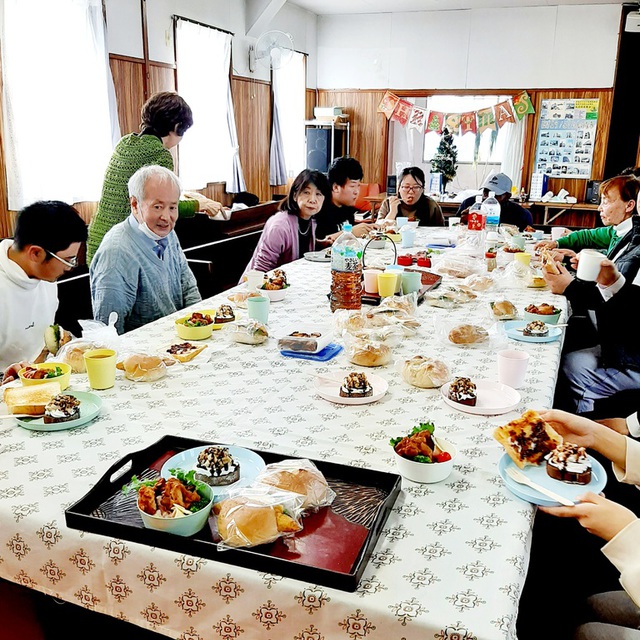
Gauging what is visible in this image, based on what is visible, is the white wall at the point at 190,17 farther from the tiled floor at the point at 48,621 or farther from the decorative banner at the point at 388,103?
the tiled floor at the point at 48,621

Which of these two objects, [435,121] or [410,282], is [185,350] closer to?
[410,282]

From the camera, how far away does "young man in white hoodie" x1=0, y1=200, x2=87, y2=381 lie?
6.56ft

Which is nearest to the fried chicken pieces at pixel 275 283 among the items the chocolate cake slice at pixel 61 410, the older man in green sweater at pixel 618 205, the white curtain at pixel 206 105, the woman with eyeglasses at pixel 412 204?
the chocolate cake slice at pixel 61 410

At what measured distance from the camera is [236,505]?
3.26 ft

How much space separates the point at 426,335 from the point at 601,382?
90 cm

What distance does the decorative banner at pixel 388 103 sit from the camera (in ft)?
27.2

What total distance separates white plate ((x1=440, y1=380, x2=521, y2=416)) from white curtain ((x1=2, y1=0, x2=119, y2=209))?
3697mm

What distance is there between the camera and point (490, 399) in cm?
157

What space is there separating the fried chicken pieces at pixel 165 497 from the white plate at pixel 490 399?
74 centimetres

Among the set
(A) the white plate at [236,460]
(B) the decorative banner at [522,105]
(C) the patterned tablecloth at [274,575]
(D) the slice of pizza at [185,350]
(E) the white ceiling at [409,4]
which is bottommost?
(C) the patterned tablecloth at [274,575]

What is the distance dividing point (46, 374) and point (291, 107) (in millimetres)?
7155

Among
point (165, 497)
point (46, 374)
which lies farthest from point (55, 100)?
point (165, 497)

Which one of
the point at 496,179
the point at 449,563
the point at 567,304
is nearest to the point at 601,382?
the point at 567,304

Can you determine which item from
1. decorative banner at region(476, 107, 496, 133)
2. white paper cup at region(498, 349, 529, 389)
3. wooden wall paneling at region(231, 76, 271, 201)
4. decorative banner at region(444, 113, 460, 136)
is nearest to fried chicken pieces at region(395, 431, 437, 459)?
white paper cup at region(498, 349, 529, 389)
